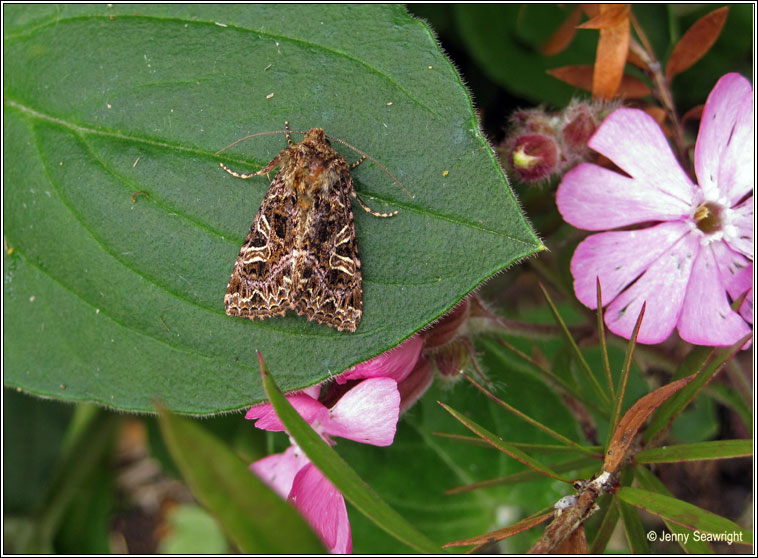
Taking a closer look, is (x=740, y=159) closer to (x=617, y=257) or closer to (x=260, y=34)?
(x=617, y=257)

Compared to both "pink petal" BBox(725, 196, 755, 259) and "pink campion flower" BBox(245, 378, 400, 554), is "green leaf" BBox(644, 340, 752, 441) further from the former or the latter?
"pink campion flower" BBox(245, 378, 400, 554)

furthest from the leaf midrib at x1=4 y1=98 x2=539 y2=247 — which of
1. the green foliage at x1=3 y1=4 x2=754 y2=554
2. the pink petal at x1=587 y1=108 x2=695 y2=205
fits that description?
the pink petal at x1=587 y1=108 x2=695 y2=205

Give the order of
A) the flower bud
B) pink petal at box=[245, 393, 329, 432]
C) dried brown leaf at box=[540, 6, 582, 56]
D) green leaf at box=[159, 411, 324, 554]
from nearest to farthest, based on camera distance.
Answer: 1. green leaf at box=[159, 411, 324, 554]
2. pink petal at box=[245, 393, 329, 432]
3. the flower bud
4. dried brown leaf at box=[540, 6, 582, 56]

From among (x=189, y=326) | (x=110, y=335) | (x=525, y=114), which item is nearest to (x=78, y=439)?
(x=110, y=335)

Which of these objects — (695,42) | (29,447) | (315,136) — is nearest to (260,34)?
(315,136)

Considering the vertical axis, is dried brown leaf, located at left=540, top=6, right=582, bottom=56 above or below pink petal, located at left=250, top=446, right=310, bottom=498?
above
